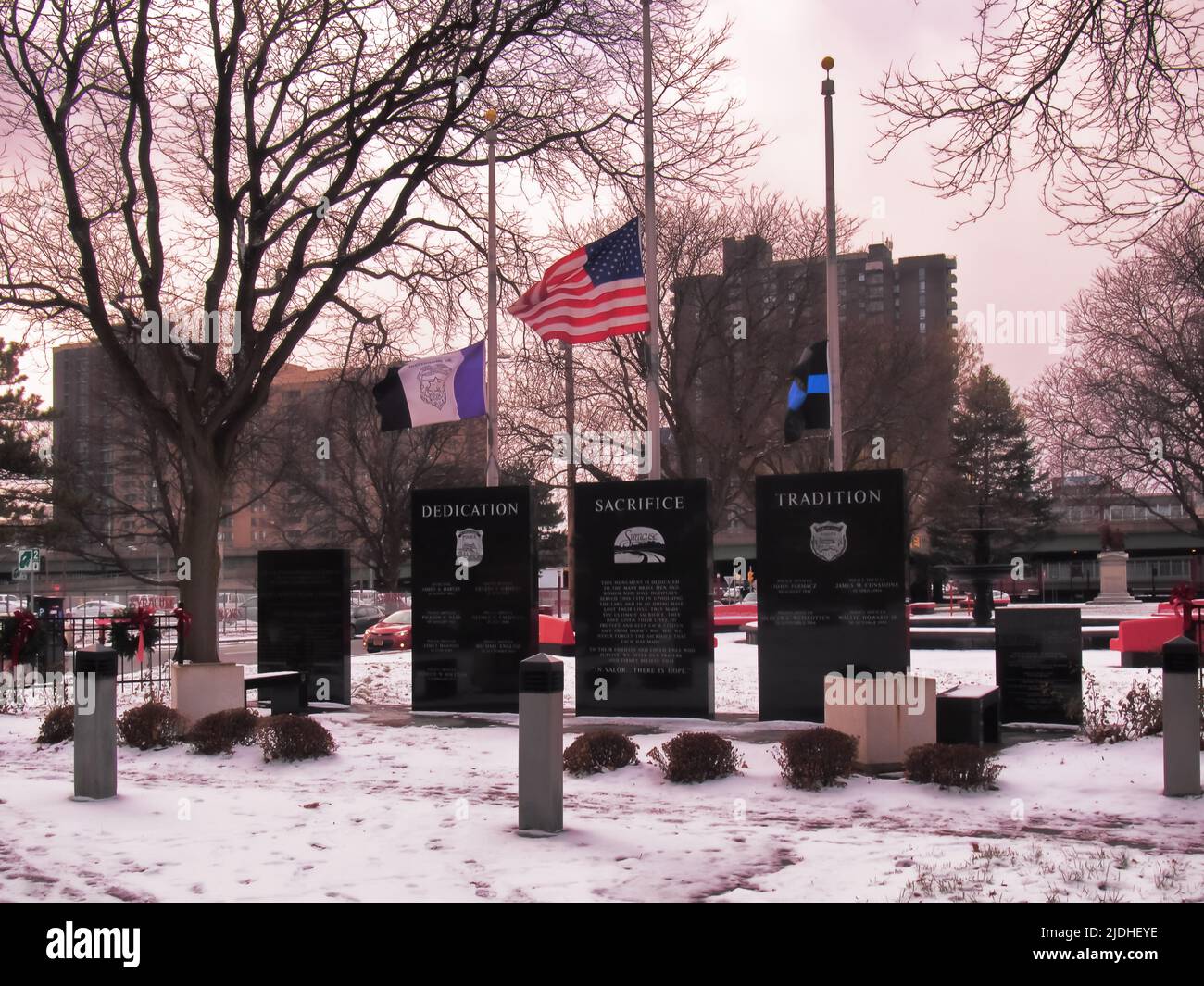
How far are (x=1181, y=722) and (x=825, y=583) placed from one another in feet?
18.7

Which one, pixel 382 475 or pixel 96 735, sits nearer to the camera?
pixel 96 735

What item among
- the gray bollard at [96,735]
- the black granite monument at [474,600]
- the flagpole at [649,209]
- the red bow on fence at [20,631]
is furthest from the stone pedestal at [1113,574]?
the gray bollard at [96,735]

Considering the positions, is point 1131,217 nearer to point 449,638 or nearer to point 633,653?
point 633,653

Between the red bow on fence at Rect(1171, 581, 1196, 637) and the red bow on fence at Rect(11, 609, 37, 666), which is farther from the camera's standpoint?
the red bow on fence at Rect(11, 609, 37, 666)

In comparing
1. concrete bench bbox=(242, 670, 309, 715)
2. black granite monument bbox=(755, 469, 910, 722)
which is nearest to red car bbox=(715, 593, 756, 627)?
concrete bench bbox=(242, 670, 309, 715)

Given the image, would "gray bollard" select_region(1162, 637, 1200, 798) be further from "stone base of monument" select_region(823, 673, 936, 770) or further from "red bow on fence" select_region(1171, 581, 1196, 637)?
"red bow on fence" select_region(1171, 581, 1196, 637)

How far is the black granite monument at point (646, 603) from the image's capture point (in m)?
14.9

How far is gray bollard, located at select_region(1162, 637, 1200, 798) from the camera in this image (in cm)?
887

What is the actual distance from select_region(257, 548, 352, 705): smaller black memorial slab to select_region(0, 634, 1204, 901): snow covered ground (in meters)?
5.71

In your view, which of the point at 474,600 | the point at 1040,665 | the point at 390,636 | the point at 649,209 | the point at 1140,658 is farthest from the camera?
the point at 390,636

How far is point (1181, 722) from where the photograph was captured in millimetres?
8859

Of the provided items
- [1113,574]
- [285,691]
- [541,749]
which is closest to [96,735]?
[541,749]

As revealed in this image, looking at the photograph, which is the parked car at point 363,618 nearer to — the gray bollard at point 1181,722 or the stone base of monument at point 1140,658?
the stone base of monument at point 1140,658

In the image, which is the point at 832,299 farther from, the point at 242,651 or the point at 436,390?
the point at 242,651
